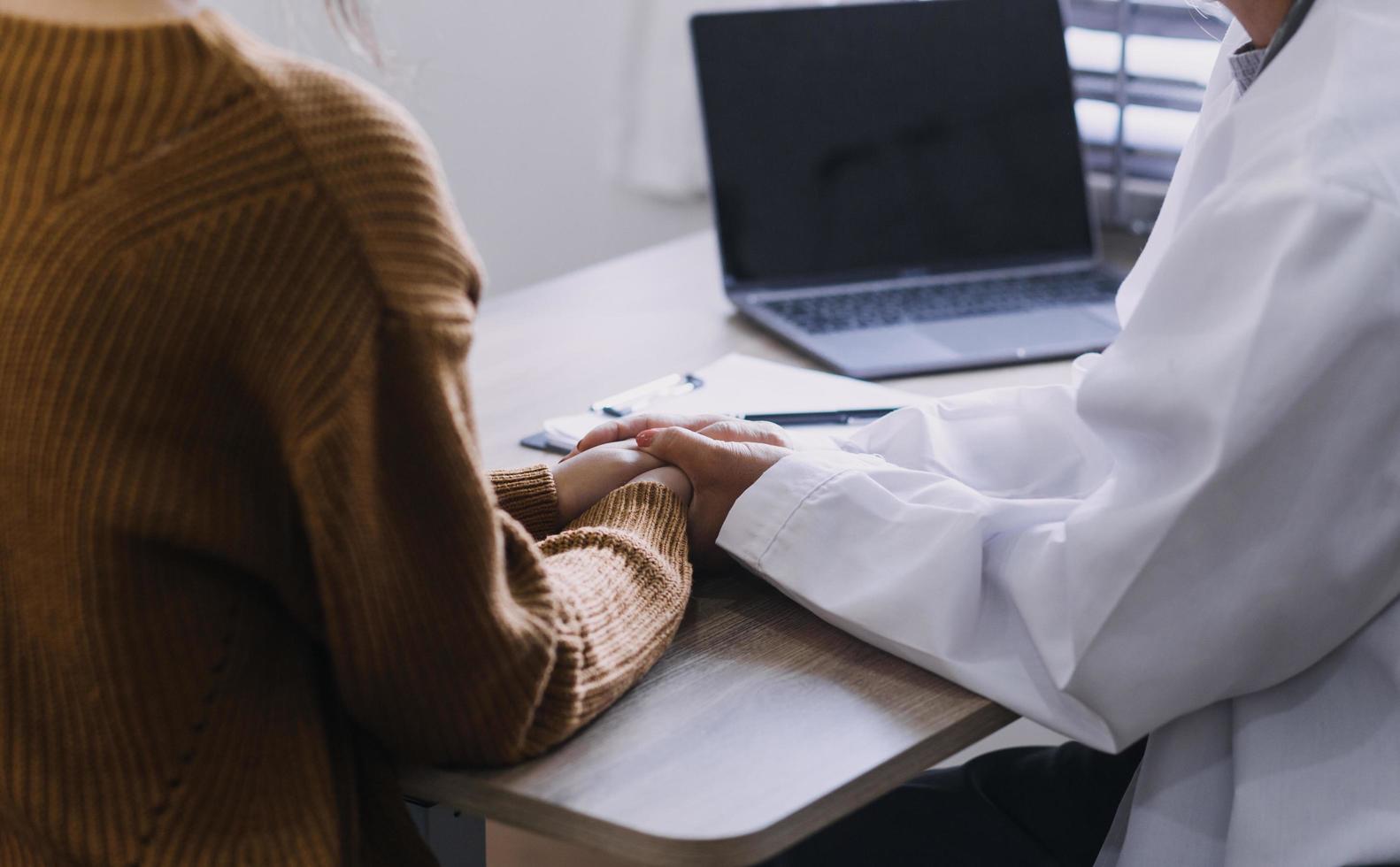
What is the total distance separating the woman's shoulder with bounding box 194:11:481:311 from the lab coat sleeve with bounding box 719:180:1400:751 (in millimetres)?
333

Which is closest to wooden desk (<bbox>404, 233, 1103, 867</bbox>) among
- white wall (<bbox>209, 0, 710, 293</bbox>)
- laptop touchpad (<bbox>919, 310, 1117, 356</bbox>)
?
laptop touchpad (<bbox>919, 310, 1117, 356</bbox>)

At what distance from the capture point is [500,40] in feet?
7.51

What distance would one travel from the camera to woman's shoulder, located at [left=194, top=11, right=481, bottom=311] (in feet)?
1.86

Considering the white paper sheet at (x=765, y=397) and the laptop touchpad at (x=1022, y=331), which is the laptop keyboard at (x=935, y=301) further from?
the white paper sheet at (x=765, y=397)

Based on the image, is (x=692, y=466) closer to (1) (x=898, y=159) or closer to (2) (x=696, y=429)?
(2) (x=696, y=429)

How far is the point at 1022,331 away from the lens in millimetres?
1337

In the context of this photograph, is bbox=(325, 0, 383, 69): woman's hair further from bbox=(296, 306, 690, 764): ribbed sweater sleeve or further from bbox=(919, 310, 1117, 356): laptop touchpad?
bbox=(919, 310, 1117, 356): laptop touchpad

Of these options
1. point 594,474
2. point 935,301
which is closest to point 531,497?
point 594,474

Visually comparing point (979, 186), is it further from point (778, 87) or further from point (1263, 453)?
point (1263, 453)

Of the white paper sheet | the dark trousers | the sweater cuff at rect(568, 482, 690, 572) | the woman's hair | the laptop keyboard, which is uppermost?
the woman's hair

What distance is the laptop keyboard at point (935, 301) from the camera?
1379mm

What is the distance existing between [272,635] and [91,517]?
0.11m

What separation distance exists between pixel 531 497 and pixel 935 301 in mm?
648

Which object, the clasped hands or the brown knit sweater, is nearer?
the brown knit sweater
